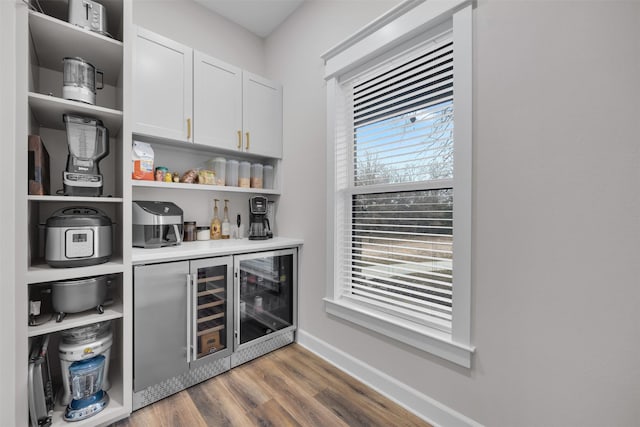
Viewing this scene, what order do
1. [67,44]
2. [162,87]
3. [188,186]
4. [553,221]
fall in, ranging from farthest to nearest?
[188,186]
[162,87]
[67,44]
[553,221]

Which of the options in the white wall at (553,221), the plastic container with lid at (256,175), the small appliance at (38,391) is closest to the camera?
the white wall at (553,221)

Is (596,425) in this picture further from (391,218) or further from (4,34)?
(4,34)

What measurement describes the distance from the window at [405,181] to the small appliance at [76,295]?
57.0 inches

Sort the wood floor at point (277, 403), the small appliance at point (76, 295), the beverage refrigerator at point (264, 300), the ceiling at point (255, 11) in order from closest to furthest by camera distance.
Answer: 1. the small appliance at point (76, 295)
2. the wood floor at point (277, 403)
3. the beverage refrigerator at point (264, 300)
4. the ceiling at point (255, 11)

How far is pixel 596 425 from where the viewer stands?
104 cm

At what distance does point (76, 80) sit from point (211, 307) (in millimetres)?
1557

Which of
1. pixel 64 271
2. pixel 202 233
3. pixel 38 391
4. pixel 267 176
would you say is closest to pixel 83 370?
pixel 38 391

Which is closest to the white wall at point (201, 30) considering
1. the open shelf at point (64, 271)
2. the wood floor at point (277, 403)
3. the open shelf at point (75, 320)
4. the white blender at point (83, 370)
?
the open shelf at point (64, 271)

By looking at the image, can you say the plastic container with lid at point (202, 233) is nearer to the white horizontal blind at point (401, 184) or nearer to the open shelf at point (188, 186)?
the open shelf at point (188, 186)

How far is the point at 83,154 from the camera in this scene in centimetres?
146

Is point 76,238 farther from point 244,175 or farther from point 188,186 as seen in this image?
point 244,175

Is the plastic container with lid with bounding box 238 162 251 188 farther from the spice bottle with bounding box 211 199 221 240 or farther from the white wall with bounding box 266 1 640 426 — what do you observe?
the white wall with bounding box 266 1 640 426

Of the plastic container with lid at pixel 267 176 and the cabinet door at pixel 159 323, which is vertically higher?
the plastic container with lid at pixel 267 176

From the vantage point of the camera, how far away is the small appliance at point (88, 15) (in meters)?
1.38
